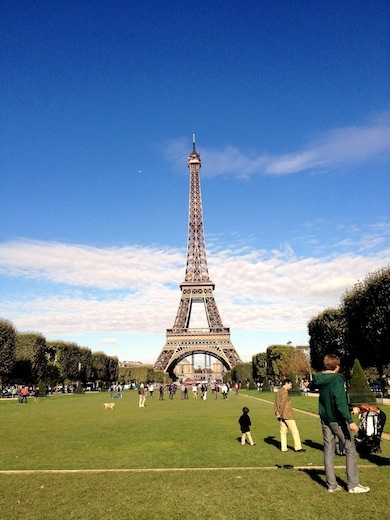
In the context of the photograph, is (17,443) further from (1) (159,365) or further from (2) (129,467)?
(1) (159,365)

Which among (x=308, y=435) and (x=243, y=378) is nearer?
(x=308, y=435)

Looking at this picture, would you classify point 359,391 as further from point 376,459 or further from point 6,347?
point 6,347

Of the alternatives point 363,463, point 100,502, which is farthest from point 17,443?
point 363,463

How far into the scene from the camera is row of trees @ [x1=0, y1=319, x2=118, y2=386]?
57281 mm

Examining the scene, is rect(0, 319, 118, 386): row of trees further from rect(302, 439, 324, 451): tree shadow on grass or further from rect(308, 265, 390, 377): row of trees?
rect(302, 439, 324, 451): tree shadow on grass

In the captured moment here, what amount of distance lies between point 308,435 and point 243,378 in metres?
83.4

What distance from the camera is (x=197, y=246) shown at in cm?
11212

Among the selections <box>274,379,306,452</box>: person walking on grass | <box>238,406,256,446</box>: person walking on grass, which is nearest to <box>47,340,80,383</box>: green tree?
<box>238,406,256,446</box>: person walking on grass

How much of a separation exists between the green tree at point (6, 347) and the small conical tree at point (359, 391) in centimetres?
4334

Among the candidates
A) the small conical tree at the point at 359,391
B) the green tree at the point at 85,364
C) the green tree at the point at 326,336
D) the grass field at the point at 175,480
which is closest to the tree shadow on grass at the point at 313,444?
the grass field at the point at 175,480

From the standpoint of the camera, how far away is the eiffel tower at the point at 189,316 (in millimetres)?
100312

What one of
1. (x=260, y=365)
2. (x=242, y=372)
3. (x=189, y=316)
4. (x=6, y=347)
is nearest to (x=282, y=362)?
(x=260, y=365)

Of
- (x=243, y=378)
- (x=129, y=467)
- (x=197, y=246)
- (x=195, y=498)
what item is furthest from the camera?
(x=197, y=246)

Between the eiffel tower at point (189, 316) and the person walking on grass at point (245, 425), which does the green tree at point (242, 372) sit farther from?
the person walking on grass at point (245, 425)
